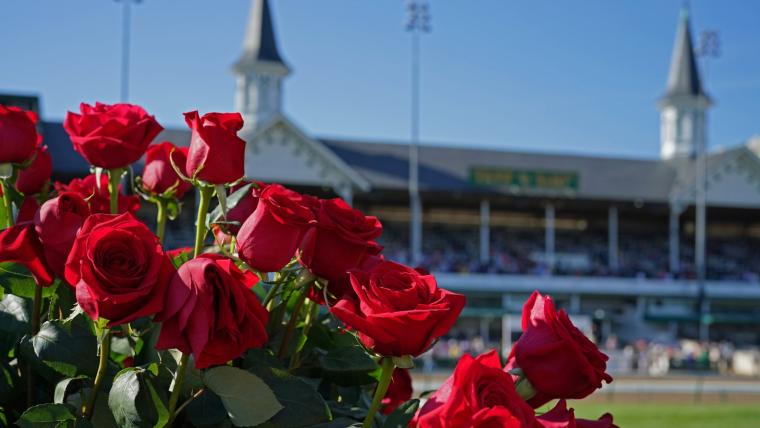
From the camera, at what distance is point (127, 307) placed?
4.04 feet

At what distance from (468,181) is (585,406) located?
19.6 meters

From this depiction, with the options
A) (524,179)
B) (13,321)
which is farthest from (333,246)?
(524,179)

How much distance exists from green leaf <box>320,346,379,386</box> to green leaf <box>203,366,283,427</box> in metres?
0.24

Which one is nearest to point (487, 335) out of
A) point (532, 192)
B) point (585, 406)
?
point (532, 192)

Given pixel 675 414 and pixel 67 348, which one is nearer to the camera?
pixel 67 348

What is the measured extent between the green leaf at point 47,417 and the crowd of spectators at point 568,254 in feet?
102

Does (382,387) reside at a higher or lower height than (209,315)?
lower

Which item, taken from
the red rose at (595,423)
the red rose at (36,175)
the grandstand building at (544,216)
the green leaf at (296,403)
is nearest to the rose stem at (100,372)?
the green leaf at (296,403)

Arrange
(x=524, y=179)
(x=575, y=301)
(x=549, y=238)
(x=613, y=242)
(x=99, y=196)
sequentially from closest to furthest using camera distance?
1. (x=99, y=196)
2. (x=575, y=301)
3. (x=549, y=238)
4. (x=524, y=179)
5. (x=613, y=242)

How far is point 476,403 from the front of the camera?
3.82 feet

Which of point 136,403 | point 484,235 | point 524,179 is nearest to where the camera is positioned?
point 136,403

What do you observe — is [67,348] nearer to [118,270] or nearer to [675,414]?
[118,270]

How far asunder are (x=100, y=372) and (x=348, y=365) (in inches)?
16.4

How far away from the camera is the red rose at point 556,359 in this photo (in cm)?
135
